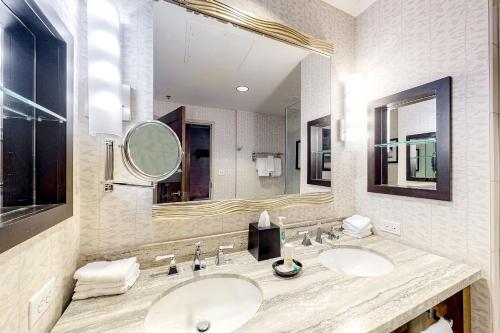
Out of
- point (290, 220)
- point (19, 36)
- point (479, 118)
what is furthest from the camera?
point (290, 220)

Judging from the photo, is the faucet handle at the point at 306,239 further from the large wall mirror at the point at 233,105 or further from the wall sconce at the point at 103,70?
the wall sconce at the point at 103,70

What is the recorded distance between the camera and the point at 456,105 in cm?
103

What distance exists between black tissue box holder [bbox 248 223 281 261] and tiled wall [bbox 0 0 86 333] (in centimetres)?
75

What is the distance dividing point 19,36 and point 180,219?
83 cm

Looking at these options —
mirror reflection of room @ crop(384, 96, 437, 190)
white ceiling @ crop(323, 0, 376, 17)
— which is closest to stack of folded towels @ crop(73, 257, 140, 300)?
mirror reflection of room @ crop(384, 96, 437, 190)

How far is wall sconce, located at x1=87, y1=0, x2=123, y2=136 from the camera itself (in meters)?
0.79

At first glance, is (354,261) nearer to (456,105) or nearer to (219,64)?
(456,105)

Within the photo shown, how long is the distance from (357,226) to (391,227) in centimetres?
20

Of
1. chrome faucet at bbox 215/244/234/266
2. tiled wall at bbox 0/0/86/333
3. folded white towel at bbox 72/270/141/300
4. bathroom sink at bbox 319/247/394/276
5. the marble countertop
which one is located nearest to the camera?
tiled wall at bbox 0/0/86/333

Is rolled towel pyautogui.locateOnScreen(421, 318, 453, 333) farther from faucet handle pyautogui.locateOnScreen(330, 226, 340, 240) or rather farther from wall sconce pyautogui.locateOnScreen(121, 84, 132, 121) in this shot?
wall sconce pyautogui.locateOnScreen(121, 84, 132, 121)

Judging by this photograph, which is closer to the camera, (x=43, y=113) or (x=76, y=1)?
(x=43, y=113)

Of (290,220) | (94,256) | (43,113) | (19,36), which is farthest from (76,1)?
(290,220)

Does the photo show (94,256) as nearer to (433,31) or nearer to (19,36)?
(19,36)

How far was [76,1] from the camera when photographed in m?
0.83
